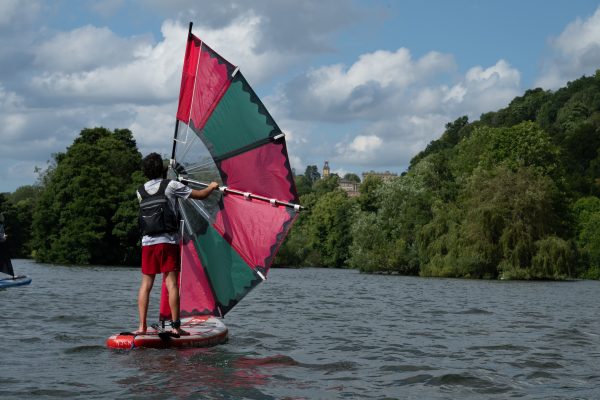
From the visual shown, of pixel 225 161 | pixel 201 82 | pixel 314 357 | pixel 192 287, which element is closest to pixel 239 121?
pixel 225 161

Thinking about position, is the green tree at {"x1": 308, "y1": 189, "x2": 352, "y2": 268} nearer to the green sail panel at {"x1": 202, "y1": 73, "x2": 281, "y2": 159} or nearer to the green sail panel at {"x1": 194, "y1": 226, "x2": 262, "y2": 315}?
the green sail panel at {"x1": 194, "y1": 226, "x2": 262, "y2": 315}

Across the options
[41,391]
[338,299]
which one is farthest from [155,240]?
[338,299]

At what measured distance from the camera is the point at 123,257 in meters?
73.6

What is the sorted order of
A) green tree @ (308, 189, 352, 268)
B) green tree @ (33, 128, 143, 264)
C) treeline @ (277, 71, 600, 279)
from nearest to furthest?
1. treeline @ (277, 71, 600, 279)
2. green tree @ (33, 128, 143, 264)
3. green tree @ (308, 189, 352, 268)

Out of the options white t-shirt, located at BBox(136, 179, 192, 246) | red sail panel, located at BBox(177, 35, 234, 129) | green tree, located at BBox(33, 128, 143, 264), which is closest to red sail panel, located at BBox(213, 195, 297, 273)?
white t-shirt, located at BBox(136, 179, 192, 246)

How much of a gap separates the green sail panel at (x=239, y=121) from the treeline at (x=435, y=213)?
12804 mm

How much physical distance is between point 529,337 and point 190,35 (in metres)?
8.21

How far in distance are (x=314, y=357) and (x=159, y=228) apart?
9.34 ft

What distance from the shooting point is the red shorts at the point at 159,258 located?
12039 millimetres

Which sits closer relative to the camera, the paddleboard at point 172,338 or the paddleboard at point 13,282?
the paddleboard at point 172,338

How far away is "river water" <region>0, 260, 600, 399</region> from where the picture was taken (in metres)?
9.58

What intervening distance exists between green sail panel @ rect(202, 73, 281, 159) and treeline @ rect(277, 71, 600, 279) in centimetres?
3740

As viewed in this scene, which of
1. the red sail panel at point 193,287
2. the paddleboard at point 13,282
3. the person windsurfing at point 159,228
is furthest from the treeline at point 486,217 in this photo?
the person windsurfing at point 159,228

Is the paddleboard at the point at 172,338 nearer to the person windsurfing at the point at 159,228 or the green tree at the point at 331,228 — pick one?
the person windsurfing at the point at 159,228
